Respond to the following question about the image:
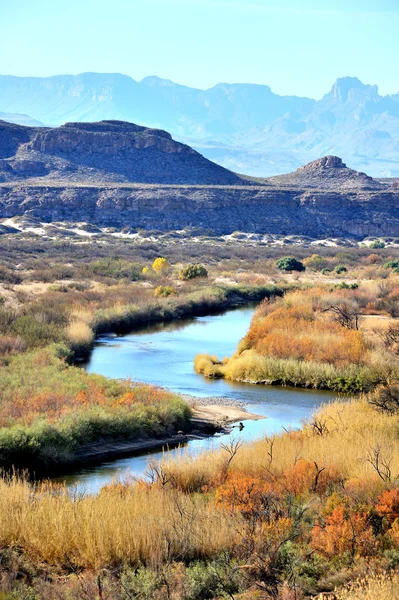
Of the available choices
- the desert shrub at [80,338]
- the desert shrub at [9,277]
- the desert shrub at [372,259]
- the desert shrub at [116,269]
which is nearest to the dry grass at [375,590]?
the desert shrub at [80,338]

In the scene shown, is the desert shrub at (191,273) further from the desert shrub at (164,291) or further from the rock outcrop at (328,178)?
the rock outcrop at (328,178)

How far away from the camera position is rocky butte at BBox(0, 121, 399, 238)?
102m

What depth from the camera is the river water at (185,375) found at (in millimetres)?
20281

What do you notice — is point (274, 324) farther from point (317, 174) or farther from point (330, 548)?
point (317, 174)

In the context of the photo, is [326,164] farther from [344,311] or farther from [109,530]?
[109,530]

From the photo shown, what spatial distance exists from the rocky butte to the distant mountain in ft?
0.45

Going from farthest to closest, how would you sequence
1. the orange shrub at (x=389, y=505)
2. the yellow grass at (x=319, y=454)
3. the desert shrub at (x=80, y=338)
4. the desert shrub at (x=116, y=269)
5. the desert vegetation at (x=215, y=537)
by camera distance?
the desert shrub at (x=116, y=269), the desert shrub at (x=80, y=338), the yellow grass at (x=319, y=454), the orange shrub at (x=389, y=505), the desert vegetation at (x=215, y=537)

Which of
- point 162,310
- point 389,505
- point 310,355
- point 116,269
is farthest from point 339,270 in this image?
point 389,505

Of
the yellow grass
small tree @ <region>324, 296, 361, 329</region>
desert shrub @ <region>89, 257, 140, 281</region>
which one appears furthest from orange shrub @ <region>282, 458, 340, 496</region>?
desert shrub @ <region>89, 257, 140, 281</region>

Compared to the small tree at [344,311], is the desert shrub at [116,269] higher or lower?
lower

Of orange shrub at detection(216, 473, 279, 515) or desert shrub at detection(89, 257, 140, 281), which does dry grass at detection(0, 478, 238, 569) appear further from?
desert shrub at detection(89, 257, 140, 281)

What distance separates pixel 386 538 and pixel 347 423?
7499 mm

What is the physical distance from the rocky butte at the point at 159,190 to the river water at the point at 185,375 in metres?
58.4

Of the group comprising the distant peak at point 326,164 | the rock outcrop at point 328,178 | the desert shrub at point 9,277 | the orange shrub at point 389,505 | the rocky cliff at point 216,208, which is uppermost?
the distant peak at point 326,164
